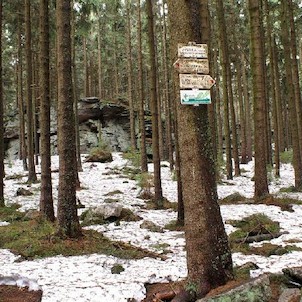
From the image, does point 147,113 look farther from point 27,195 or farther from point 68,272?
point 68,272

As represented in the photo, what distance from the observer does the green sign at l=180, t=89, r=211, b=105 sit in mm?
4602

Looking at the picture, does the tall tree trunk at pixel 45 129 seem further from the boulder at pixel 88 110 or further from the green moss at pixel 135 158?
the boulder at pixel 88 110

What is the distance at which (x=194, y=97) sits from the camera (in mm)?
4613

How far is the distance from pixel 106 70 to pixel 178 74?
37.8 m

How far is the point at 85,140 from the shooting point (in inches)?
1167

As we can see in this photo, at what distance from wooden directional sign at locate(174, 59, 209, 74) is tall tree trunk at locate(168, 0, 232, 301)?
22cm

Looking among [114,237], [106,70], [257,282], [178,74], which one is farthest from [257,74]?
[106,70]

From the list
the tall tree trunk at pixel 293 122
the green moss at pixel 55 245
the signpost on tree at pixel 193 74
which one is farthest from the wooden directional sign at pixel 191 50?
the tall tree trunk at pixel 293 122

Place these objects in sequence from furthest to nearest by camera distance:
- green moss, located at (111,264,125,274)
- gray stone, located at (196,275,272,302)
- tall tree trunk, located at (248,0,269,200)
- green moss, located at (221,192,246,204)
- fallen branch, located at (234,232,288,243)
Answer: green moss, located at (221,192,246,204), tall tree trunk, located at (248,0,269,200), fallen branch, located at (234,232,288,243), green moss, located at (111,264,125,274), gray stone, located at (196,275,272,302)

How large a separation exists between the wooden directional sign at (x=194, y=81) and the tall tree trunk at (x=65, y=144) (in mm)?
4201

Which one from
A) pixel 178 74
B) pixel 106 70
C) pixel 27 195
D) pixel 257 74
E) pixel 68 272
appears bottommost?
pixel 68 272

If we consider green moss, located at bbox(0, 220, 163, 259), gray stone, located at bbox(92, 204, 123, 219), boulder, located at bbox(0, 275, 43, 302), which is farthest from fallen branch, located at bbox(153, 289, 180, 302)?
gray stone, located at bbox(92, 204, 123, 219)

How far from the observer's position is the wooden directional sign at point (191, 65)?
464 centimetres

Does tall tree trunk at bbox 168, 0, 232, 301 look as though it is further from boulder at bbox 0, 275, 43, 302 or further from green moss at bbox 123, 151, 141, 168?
green moss at bbox 123, 151, 141, 168
